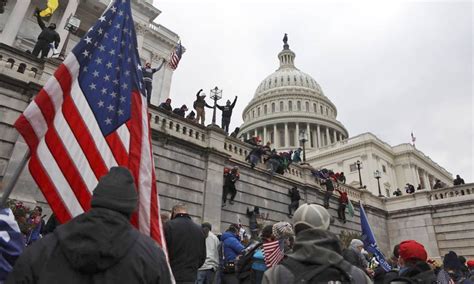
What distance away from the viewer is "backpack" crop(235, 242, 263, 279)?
572 cm

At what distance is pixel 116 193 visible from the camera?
2.40 metres

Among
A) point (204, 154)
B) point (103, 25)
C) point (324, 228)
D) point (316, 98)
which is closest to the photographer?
point (324, 228)

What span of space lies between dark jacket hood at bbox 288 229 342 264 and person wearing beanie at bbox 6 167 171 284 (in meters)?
1.10

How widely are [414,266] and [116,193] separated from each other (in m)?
3.54

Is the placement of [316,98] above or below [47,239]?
above

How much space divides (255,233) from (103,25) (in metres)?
4.38

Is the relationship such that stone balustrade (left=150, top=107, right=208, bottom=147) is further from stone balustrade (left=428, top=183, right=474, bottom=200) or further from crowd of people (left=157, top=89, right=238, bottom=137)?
stone balustrade (left=428, top=183, right=474, bottom=200)

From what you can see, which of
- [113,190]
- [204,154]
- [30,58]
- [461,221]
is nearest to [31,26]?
[30,58]

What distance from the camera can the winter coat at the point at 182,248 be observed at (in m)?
5.37

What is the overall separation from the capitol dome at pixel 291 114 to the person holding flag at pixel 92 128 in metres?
73.4

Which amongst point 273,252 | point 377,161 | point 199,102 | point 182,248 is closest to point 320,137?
point 377,161

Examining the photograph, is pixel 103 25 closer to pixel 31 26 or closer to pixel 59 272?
pixel 59 272

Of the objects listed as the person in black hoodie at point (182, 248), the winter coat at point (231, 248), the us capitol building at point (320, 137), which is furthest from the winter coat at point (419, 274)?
the us capitol building at point (320, 137)

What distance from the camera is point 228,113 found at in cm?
1956
